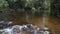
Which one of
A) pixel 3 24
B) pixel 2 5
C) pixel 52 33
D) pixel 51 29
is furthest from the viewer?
pixel 2 5

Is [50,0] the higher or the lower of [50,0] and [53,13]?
the higher

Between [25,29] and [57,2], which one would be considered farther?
[57,2]

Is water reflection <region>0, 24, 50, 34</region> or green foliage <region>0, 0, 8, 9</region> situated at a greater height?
green foliage <region>0, 0, 8, 9</region>

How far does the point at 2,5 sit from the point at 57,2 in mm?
4391

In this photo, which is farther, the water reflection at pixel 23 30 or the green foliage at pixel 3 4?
the green foliage at pixel 3 4

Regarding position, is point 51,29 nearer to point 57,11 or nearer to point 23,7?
point 57,11

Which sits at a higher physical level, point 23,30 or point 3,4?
point 3,4

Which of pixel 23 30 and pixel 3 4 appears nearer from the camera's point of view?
pixel 23 30

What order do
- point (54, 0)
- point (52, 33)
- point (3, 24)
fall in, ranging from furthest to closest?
point (54, 0) < point (3, 24) < point (52, 33)

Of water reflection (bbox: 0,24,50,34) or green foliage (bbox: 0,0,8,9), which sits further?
green foliage (bbox: 0,0,8,9)

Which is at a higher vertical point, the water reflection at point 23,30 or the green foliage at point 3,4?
the green foliage at point 3,4

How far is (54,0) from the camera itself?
10.3m

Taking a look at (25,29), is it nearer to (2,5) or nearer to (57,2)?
(57,2)

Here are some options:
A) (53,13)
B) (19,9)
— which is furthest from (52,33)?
(19,9)
